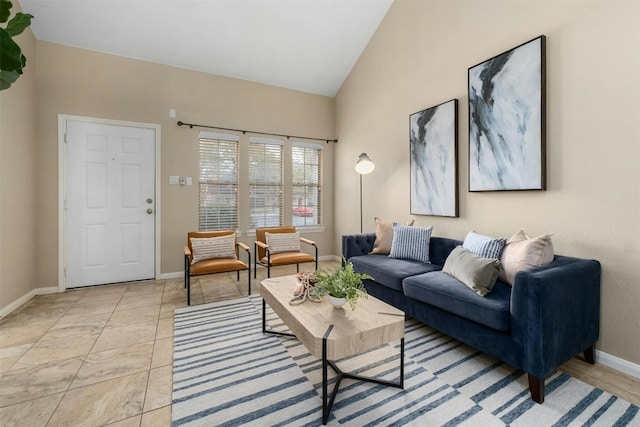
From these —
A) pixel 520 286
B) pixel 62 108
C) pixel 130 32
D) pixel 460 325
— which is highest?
pixel 130 32

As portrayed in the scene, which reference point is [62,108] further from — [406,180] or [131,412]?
[406,180]

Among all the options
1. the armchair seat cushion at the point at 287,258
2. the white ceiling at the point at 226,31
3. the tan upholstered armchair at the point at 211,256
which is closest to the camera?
the tan upholstered armchair at the point at 211,256

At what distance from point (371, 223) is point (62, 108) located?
4259 millimetres

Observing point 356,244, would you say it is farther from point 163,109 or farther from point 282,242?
point 163,109

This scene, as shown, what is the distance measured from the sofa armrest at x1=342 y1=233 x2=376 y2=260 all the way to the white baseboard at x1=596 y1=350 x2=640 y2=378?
2052mm

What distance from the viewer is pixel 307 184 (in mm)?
5082

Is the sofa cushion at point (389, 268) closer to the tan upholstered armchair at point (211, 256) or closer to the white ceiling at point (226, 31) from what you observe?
the tan upholstered armchair at point (211, 256)

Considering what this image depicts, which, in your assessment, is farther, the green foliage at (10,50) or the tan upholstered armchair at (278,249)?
the tan upholstered armchair at (278,249)

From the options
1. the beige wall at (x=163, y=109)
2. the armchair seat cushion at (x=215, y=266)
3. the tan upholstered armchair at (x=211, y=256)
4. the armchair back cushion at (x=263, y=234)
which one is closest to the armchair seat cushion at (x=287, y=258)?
the armchair back cushion at (x=263, y=234)

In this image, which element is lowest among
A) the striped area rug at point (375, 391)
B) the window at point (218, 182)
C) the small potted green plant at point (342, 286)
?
the striped area rug at point (375, 391)

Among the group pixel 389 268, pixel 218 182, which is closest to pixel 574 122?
pixel 389 268

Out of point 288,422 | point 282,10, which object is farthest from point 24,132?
point 288,422

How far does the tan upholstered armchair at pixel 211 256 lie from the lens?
10.2ft

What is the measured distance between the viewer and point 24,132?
308 cm
